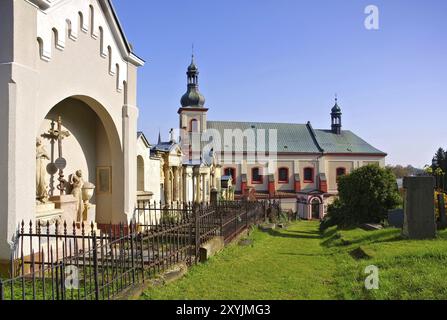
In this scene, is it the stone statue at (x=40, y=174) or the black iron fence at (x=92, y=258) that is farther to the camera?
the stone statue at (x=40, y=174)

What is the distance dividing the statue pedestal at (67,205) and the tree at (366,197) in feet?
45.5

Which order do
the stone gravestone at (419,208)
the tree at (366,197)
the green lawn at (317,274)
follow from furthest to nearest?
the tree at (366,197), the stone gravestone at (419,208), the green lawn at (317,274)

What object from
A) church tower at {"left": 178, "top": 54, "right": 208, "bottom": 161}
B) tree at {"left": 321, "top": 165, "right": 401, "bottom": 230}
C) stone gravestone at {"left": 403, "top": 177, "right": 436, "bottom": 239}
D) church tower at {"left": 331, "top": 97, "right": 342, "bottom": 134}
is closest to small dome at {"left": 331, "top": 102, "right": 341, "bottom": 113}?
church tower at {"left": 331, "top": 97, "right": 342, "bottom": 134}

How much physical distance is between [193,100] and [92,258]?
38857 mm

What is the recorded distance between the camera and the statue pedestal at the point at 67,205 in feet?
31.6

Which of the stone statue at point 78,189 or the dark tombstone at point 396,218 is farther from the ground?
the stone statue at point 78,189

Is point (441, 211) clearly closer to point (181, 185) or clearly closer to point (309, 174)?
point (181, 185)

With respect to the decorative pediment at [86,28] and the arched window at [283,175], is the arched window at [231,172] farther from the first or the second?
the decorative pediment at [86,28]

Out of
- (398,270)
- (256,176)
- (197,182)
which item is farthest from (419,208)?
(256,176)

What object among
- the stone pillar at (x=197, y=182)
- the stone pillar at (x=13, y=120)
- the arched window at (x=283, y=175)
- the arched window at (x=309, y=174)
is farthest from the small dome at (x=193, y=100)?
the stone pillar at (x=13, y=120)

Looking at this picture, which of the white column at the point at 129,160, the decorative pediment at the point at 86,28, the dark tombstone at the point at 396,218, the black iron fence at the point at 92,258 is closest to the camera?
the black iron fence at the point at 92,258

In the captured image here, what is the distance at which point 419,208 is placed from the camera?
11750 millimetres

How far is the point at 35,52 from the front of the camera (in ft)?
26.3

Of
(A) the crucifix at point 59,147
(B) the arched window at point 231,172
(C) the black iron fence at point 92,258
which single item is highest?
(A) the crucifix at point 59,147
